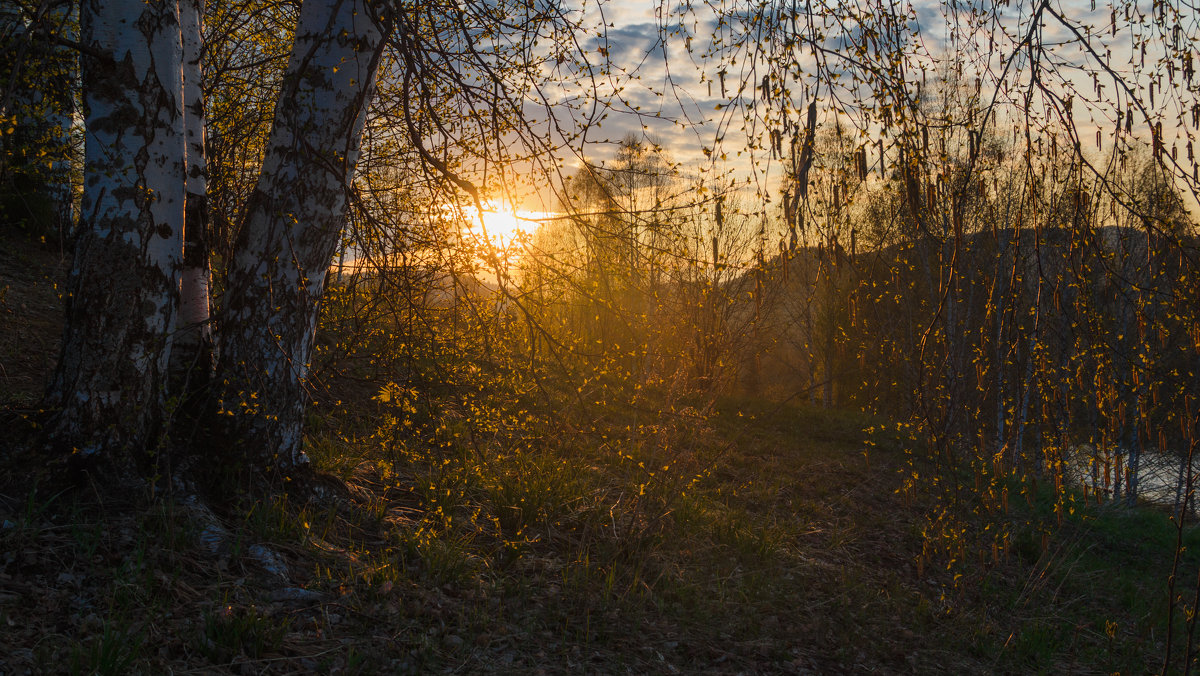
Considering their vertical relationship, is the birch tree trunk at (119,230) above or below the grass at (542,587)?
A: above

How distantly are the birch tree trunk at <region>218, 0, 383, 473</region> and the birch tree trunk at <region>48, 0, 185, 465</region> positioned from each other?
1.19 ft

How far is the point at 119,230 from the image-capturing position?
3.12m

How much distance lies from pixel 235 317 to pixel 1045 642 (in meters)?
5.52

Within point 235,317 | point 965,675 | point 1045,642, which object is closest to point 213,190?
point 235,317

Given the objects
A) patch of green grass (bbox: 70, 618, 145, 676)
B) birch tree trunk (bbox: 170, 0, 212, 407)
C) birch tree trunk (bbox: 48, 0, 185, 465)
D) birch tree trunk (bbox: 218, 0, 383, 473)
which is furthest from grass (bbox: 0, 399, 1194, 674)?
birch tree trunk (bbox: 170, 0, 212, 407)

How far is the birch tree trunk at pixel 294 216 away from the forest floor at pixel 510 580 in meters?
0.64

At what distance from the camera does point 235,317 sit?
350 cm

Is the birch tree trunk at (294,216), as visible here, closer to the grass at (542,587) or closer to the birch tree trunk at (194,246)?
the birch tree trunk at (194,246)

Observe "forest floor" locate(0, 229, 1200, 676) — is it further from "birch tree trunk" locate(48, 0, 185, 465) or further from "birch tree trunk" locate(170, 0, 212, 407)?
"birch tree trunk" locate(170, 0, 212, 407)

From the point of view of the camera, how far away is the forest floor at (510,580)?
8.91 feet

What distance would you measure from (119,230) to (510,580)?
262cm

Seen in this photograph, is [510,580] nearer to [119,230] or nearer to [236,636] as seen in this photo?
[236,636]

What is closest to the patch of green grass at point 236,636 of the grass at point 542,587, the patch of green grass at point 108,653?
the grass at point 542,587

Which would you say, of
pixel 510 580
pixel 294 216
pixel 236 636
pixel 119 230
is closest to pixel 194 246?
pixel 119 230
